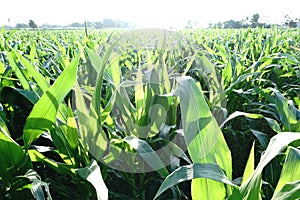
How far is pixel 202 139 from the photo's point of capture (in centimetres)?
58

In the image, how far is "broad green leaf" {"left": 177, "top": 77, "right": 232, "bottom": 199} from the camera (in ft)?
1.87

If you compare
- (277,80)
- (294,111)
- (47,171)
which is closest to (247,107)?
(277,80)

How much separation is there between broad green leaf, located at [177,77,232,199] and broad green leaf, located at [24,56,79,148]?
0.22 meters

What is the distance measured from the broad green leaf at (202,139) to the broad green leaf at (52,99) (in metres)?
0.22

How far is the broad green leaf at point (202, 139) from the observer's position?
1.87 feet

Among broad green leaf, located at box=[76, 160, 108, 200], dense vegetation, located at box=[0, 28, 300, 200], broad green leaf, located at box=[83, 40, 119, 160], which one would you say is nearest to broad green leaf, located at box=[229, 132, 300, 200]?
dense vegetation, located at box=[0, 28, 300, 200]

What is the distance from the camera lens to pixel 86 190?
83 centimetres

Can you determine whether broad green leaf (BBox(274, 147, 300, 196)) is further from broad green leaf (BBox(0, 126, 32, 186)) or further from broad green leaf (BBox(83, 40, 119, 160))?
broad green leaf (BBox(0, 126, 32, 186))

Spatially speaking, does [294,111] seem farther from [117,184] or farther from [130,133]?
[117,184]

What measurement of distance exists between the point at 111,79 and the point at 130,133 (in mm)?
214

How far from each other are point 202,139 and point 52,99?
12.0 inches

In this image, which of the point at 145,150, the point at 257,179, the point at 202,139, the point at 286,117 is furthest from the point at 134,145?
the point at 286,117

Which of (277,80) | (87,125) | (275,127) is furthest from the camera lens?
(277,80)

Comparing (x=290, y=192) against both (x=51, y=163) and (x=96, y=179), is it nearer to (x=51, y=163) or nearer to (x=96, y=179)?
(x=96, y=179)
